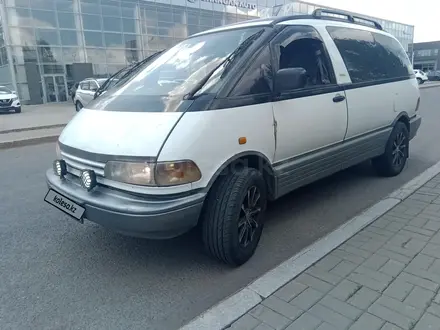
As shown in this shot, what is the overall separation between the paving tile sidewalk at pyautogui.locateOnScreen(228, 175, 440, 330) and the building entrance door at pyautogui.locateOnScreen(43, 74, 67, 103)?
87.0ft

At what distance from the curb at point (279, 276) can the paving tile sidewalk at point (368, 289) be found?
50 millimetres

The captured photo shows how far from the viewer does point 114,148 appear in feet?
7.96

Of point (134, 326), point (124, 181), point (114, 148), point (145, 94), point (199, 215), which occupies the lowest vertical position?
point (134, 326)

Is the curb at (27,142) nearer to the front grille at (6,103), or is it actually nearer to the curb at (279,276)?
the curb at (279,276)

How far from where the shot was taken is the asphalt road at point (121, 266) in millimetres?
2266

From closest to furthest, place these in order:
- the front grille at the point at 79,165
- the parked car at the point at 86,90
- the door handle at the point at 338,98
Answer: the front grille at the point at 79,165
the door handle at the point at 338,98
the parked car at the point at 86,90

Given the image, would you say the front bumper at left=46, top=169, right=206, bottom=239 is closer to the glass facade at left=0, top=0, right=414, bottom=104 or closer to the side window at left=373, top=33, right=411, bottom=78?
the side window at left=373, top=33, right=411, bottom=78

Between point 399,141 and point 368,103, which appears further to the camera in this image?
point 399,141

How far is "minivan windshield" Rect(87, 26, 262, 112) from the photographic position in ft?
8.99

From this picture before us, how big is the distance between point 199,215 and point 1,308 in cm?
151

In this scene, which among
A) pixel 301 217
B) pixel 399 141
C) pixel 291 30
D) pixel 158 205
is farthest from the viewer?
pixel 399 141

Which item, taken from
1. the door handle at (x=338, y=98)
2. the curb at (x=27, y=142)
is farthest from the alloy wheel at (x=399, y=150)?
the curb at (x=27, y=142)

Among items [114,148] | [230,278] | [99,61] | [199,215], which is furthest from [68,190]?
[99,61]

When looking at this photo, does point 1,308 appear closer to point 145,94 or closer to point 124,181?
point 124,181
